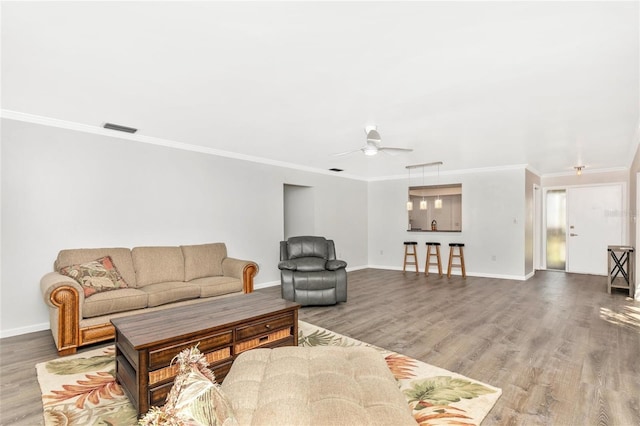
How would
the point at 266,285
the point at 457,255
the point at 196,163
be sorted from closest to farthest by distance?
the point at 196,163
the point at 266,285
the point at 457,255

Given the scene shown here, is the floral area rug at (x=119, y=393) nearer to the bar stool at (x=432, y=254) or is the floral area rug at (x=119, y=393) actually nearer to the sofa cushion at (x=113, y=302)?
the sofa cushion at (x=113, y=302)

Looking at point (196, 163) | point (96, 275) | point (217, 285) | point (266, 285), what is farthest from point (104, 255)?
point (266, 285)

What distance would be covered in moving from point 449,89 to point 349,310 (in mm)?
2995

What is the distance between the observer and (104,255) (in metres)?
3.84

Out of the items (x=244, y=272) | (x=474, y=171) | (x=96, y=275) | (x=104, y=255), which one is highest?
(x=474, y=171)

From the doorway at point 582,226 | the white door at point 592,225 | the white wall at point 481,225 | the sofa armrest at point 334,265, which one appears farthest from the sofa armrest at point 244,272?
the white door at point 592,225

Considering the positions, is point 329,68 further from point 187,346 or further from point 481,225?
point 481,225

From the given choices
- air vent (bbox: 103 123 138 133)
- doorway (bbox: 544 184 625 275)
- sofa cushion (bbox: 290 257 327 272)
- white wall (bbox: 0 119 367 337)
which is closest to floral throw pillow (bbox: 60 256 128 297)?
white wall (bbox: 0 119 367 337)

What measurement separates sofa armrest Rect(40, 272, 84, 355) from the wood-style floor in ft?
0.73

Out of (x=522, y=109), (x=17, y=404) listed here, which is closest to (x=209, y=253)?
(x=17, y=404)

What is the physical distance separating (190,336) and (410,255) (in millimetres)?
6653

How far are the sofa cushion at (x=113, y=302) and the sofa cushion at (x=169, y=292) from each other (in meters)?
0.09

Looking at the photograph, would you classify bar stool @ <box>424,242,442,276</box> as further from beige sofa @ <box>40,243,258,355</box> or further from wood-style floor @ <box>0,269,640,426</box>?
beige sofa @ <box>40,243,258,355</box>

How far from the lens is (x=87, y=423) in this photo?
1976 millimetres
